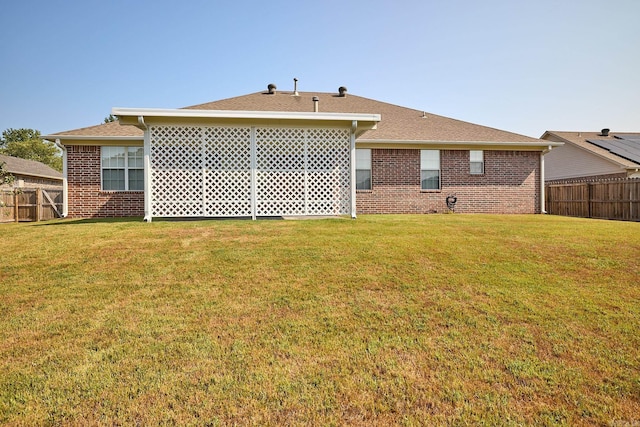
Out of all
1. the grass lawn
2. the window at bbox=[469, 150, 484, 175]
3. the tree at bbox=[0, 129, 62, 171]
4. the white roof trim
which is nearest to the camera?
the grass lawn

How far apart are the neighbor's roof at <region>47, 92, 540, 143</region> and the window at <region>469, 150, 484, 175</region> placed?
59cm

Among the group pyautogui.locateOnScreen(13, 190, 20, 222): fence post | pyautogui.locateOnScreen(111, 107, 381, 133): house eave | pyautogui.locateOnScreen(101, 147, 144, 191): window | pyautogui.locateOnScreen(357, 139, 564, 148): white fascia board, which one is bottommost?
pyautogui.locateOnScreen(13, 190, 20, 222): fence post

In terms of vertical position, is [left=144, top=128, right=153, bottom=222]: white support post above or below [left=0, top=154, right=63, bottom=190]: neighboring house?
below

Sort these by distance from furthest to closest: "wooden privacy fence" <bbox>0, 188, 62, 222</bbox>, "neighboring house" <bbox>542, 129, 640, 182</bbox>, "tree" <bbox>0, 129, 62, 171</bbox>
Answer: "tree" <bbox>0, 129, 62, 171</bbox> < "neighboring house" <bbox>542, 129, 640, 182</bbox> < "wooden privacy fence" <bbox>0, 188, 62, 222</bbox>

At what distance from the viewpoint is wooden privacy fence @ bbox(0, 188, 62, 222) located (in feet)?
41.4

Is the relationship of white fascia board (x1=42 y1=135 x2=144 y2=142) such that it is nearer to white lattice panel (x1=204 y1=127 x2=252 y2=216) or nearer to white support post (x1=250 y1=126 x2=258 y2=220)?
white lattice panel (x1=204 y1=127 x2=252 y2=216)

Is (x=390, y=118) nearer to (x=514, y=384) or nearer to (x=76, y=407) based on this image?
(x=514, y=384)

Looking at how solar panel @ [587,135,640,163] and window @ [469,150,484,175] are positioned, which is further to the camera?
solar panel @ [587,135,640,163]

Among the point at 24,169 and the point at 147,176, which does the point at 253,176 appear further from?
the point at 24,169

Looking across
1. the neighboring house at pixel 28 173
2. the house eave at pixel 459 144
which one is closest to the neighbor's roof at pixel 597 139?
the house eave at pixel 459 144

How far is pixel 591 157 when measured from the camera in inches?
784

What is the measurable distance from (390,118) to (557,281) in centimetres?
1217

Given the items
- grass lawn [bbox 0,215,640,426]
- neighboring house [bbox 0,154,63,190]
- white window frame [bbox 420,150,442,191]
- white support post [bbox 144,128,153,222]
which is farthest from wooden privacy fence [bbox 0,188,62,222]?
white window frame [bbox 420,150,442,191]

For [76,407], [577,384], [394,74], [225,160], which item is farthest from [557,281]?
[394,74]
